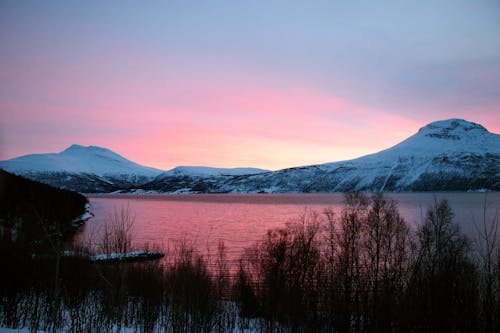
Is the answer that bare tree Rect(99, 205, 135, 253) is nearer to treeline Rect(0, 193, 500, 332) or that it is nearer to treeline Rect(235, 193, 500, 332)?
treeline Rect(0, 193, 500, 332)

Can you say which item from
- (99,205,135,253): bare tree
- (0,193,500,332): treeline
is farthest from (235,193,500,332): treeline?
(99,205,135,253): bare tree

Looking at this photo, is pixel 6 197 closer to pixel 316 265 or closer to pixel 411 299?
pixel 316 265

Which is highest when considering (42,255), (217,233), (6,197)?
(6,197)

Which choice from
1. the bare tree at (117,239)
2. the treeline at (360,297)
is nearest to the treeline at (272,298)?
the treeline at (360,297)

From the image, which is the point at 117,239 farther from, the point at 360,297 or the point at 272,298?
the point at 360,297

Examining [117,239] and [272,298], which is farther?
[117,239]

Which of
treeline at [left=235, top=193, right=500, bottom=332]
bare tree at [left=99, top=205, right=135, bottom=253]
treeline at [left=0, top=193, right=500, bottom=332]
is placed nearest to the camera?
treeline at [left=235, top=193, right=500, bottom=332]

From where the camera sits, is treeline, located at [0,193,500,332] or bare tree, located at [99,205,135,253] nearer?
treeline, located at [0,193,500,332]

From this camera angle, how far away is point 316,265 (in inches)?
636

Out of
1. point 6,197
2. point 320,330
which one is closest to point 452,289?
point 320,330

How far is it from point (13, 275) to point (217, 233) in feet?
123

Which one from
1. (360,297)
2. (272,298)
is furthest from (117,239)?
(360,297)

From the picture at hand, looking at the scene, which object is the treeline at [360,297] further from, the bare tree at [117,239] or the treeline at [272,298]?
the bare tree at [117,239]

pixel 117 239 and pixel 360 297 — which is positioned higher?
pixel 117 239
